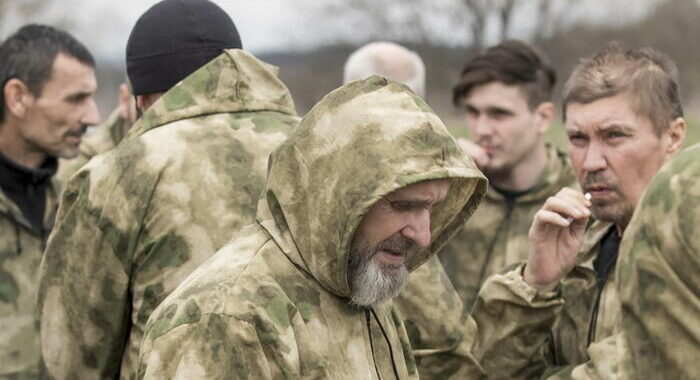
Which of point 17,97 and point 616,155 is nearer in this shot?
point 616,155

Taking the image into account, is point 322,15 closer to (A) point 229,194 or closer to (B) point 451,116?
(B) point 451,116

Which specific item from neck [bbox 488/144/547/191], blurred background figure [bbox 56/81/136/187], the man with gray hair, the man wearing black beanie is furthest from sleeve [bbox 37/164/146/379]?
blurred background figure [bbox 56/81/136/187]

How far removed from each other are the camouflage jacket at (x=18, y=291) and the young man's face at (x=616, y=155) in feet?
8.63

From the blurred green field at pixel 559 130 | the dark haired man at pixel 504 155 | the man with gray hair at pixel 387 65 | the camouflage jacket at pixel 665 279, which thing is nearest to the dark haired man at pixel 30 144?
the man with gray hair at pixel 387 65

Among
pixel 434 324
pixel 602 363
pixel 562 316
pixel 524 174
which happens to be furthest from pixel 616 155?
pixel 524 174

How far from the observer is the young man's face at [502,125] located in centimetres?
627

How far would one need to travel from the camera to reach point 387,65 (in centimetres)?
728

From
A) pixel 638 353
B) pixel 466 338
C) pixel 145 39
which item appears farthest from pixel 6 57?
pixel 638 353

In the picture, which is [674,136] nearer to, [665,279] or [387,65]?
[665,279]

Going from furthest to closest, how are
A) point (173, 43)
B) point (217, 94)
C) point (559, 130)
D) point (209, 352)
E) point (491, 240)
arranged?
1. point (559, 130)
2. point (491, 240)
3. point (173, 43)
4. point (217, 94)
5. point (209, 352)

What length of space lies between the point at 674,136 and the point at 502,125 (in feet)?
6.23

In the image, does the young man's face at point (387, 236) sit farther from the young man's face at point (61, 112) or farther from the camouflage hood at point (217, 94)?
the young man's face at point (61, 112)

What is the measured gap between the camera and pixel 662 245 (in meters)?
3.21

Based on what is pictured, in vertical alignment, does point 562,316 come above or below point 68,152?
above
